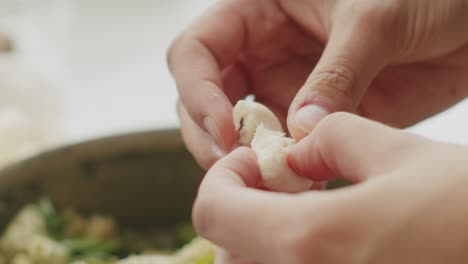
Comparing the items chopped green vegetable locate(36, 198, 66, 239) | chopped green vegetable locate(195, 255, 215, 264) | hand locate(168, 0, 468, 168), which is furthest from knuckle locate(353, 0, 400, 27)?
chopped green vegetable locate(36, 198, 66, 239)

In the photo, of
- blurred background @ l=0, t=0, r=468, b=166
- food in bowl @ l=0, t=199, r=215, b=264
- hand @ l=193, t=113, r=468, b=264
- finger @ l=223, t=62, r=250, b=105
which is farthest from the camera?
blurred background @ l=0, t=0, r=468, b=166

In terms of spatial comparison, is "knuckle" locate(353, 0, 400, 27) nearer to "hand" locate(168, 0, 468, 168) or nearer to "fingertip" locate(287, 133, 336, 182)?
"hand" locate(168, 0, 468, 168)

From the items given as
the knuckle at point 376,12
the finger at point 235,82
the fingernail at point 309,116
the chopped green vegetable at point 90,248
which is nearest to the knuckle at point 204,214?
the fingernail at point 309,116

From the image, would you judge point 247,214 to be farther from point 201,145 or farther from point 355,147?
point 201,145

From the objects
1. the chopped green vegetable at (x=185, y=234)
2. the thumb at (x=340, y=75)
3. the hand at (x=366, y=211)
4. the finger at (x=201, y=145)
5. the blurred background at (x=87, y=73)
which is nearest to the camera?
the hand at (x=366, y=211)

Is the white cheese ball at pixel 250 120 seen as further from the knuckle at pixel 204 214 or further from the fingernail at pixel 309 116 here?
the knuckle at pixel 204 214

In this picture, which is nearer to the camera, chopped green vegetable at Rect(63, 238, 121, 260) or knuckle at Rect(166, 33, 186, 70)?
knuckle at Rect(166, 33, 186, 70)
